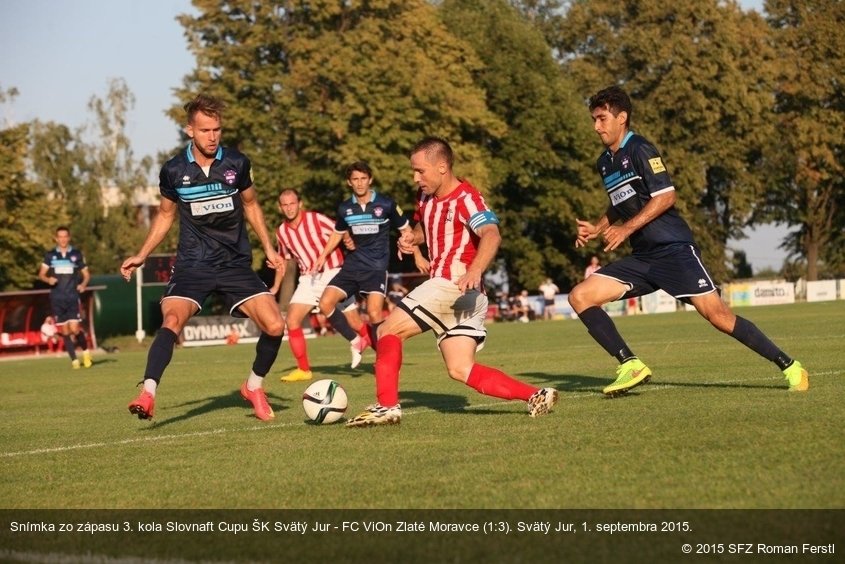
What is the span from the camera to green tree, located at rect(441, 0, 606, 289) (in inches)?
2388

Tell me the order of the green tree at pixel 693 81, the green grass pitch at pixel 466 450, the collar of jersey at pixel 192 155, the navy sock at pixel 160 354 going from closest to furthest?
the green grass pitch at pixel 466 450
the navy sock at pixel 160 354
the collar of jersey at pixel 192 155
the green tree at pixel 693 81

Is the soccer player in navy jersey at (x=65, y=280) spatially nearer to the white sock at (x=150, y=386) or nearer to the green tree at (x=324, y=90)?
the white sock at (x=150, y=386)

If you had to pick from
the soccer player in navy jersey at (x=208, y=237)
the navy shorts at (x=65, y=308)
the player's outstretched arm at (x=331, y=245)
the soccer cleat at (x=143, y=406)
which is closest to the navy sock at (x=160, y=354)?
the soccer player in navy jersey at (x=208, y=237)

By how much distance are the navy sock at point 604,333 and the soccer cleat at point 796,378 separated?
129 cm

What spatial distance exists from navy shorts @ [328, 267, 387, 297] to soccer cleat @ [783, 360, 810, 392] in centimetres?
753

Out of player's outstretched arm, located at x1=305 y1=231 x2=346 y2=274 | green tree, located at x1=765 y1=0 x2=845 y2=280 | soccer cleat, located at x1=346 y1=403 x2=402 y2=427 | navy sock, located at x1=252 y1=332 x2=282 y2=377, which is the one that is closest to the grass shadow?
navy sock, located at x1=252 y1=332 x2=282 y2=377

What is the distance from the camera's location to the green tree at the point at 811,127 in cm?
6894

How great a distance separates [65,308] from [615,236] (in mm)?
16808

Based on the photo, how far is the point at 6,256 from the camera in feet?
170

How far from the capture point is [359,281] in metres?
17.5

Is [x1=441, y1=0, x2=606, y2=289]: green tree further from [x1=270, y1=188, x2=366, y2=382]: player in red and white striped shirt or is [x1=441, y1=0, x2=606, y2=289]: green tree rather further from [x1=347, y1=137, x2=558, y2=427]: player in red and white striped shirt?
[x1=347, y1=137, x2=558, y2=427]: player in red and white striped shirt

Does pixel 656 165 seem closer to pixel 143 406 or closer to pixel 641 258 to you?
pixel 641 258

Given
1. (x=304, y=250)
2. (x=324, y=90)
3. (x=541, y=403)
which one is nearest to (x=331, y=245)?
(x=304, y=250)

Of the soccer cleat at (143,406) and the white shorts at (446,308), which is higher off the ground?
the white shorts at (446,308)
